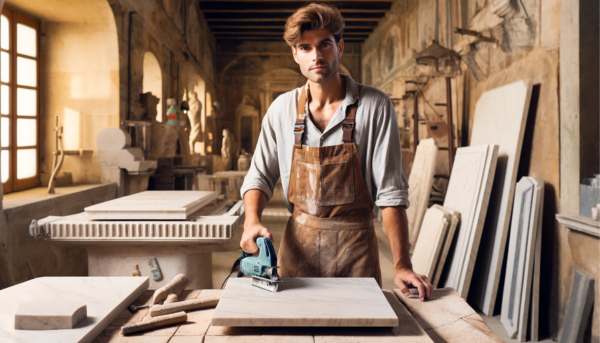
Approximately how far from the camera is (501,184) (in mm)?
4805

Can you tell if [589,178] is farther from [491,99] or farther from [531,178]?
[491,99]

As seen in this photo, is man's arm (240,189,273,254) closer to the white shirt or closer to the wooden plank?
the white shirt

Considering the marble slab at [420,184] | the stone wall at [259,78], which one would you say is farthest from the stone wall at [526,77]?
the stone wall at [259,78]

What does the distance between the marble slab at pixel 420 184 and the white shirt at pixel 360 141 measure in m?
4.68

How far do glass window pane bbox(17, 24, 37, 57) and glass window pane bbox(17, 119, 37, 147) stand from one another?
89 centimetres

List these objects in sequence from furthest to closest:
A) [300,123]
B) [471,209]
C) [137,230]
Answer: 1. [471,209]
2. [137,230]
3. [300,123]

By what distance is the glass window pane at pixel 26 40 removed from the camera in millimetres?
5709

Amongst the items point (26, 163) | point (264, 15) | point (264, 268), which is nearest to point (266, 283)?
point (264, 268)

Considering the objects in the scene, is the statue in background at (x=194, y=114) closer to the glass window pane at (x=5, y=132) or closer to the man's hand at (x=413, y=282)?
the glass window pane at (x=5, y=132)

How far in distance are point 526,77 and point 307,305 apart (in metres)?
4.48

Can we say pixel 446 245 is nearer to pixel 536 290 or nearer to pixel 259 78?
pixel 536 290

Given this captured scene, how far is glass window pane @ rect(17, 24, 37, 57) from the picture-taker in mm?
5709

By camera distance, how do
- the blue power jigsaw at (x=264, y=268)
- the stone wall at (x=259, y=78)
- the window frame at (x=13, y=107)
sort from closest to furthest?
the blue power jigsaw at (x=264, y=268) → the window frame at (x=13, y=107) → the stone wall at (x=259, y=78)

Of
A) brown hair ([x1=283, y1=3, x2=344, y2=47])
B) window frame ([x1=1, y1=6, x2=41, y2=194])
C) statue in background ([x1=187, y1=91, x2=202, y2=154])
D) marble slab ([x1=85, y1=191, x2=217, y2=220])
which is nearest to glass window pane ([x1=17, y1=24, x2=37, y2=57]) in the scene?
window frame ([x1=1, y1=6, x2=41, y2=194])
